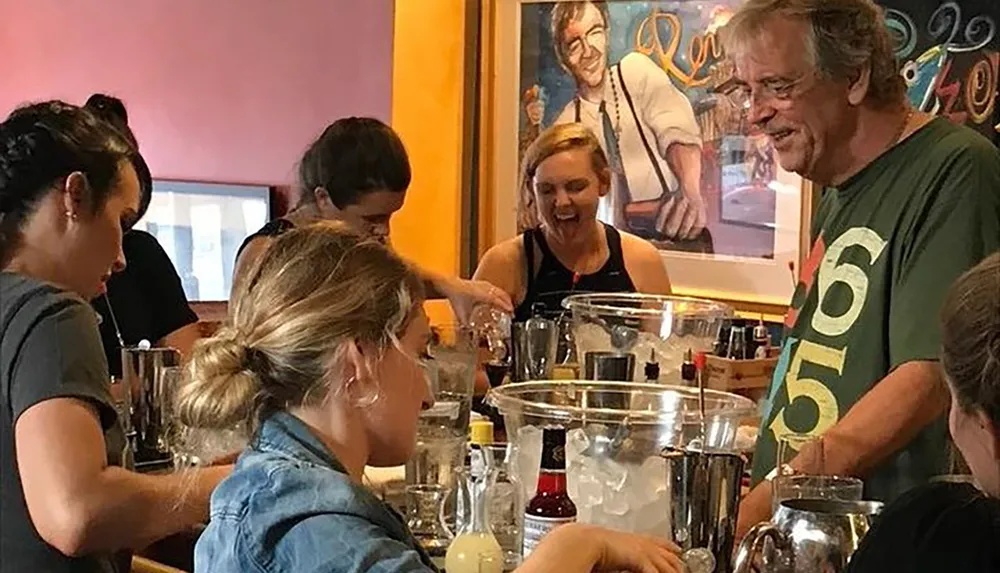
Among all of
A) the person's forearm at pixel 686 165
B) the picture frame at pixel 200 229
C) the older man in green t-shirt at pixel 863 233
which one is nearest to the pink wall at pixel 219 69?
the picture frame at pixel 200 229

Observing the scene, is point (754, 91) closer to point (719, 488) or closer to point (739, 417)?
point (739, 417)

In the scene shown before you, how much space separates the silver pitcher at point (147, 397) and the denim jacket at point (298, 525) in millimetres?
1083

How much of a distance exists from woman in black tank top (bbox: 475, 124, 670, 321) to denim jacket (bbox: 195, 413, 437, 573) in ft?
5.97

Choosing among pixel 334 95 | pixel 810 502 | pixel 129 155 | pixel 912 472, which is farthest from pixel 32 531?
pixel 334 95

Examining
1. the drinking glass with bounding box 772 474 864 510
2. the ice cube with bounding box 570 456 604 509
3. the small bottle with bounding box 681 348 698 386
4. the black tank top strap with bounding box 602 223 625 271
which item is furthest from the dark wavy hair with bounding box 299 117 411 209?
the drinking glass with bounding box 772 474 864 510

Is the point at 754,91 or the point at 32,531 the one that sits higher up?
the point at 754,91

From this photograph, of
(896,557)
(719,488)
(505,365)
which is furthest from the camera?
(505,365)

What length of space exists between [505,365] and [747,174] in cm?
139

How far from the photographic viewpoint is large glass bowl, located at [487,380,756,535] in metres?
1.51

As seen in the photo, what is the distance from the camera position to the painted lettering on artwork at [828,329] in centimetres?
179

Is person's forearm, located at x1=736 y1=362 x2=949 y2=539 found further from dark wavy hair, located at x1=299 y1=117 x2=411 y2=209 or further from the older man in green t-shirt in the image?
dark wavy hair, located at x1=299 y1=117 x2=411 y2=209

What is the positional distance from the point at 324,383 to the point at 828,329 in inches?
30.3

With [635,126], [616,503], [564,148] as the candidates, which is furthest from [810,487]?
[635,126]

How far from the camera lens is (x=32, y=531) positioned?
5.82ft
